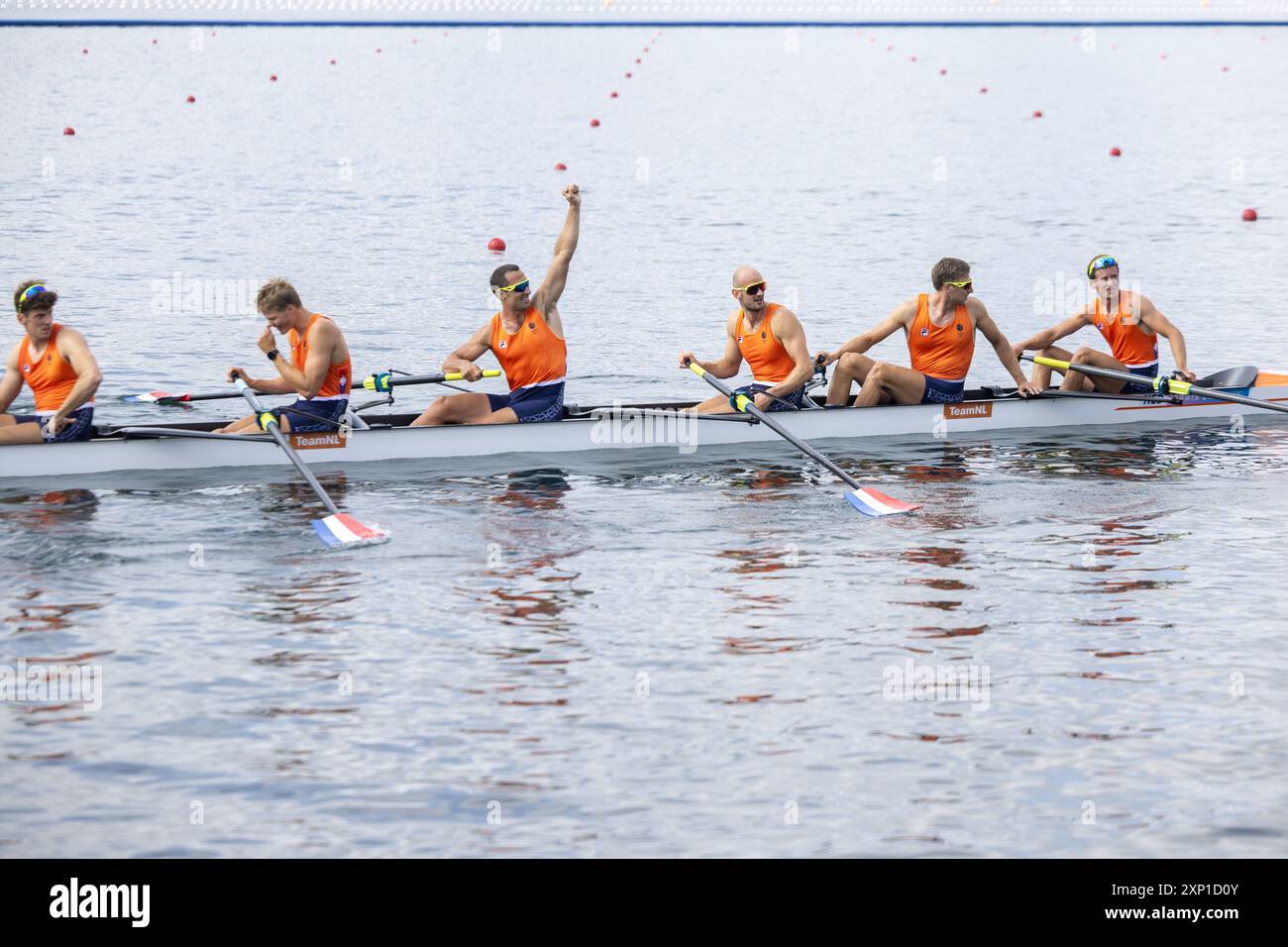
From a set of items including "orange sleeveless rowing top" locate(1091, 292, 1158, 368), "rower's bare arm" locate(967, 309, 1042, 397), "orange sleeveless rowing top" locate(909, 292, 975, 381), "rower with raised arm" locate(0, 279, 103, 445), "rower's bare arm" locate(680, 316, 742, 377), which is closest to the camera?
"rower with raised arm" locate(0, 279, 103, 445)

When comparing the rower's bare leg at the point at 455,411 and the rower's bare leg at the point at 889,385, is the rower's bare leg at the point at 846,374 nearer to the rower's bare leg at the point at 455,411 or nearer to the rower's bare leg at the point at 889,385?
the rower's bare leg at the point at 889,385

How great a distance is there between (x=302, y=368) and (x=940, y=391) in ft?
20.1

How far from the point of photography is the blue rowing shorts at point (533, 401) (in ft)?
51.5

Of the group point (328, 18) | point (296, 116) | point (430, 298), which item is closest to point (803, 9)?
point (328, 18)

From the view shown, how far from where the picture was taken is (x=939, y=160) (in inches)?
1795

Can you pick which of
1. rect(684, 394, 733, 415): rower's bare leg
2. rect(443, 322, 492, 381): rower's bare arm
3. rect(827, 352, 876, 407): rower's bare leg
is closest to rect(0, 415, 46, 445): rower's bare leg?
rect(443, 322, 492, 381): rower's bare arm

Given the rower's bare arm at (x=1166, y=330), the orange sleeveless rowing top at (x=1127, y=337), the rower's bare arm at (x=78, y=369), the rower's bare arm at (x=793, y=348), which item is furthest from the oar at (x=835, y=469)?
the rower's bare arm at (x=78, y=369)

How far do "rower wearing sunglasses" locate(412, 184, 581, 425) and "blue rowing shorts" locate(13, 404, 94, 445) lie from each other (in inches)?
113

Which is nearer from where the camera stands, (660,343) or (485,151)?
(660,343)

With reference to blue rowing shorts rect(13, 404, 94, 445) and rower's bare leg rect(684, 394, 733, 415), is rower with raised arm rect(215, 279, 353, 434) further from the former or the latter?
rower's bare leg rect(684, 394, 733, 415)

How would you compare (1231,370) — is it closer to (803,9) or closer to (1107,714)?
(1107,714)

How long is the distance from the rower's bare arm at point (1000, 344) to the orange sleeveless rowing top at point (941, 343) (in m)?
0.11

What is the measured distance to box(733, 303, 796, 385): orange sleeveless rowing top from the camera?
1598 centimetres

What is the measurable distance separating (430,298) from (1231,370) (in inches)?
515
